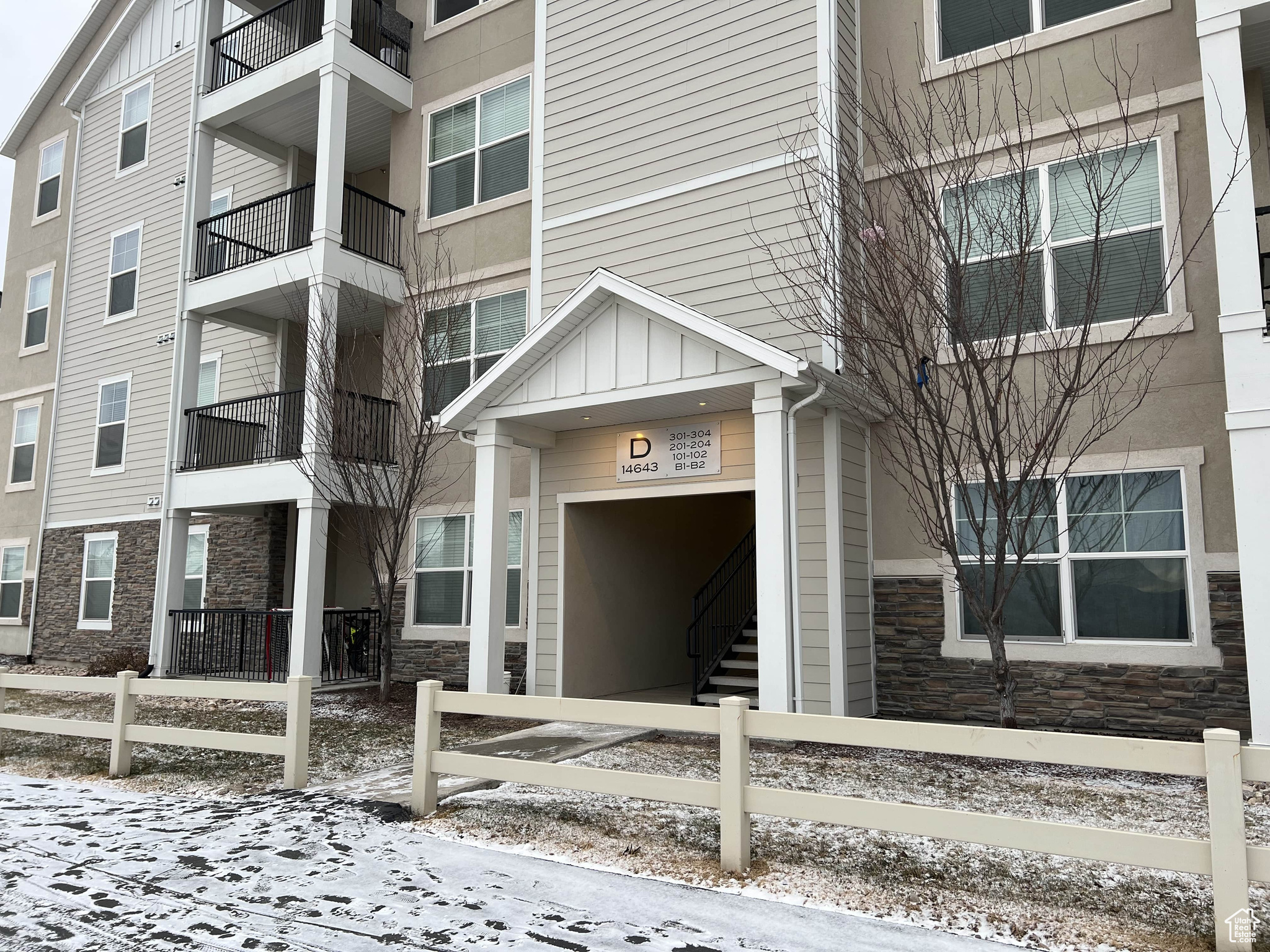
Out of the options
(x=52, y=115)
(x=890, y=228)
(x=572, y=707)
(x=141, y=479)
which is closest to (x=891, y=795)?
(x=572, y=707)

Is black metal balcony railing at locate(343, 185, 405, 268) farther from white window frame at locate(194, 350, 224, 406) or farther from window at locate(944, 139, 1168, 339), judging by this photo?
window at locate(944, 139, 1168, 339)

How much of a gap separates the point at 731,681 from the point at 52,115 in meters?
20.6

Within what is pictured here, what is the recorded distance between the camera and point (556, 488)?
1115 centimetres

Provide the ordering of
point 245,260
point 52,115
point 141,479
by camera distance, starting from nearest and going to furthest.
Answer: point 245,260
point 141,479
point 52,115

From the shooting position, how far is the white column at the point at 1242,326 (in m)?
6.81

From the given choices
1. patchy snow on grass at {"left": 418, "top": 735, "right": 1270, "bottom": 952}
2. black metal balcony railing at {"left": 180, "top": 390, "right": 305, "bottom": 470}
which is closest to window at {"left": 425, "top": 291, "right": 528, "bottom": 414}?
black metal balcony railing at {"left": 180, "top": 390, "right": 305, "bottom": 470}

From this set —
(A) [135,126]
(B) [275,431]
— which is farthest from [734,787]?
(A) [135,126]

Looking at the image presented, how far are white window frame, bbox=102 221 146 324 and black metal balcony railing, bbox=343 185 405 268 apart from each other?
221 inches

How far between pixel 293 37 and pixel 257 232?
135 inches

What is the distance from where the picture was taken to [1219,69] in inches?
294

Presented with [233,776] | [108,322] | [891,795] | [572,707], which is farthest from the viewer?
[108,322]

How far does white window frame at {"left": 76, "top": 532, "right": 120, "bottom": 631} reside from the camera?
17.0 m

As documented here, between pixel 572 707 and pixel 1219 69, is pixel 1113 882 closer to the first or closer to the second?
pixel 572 707

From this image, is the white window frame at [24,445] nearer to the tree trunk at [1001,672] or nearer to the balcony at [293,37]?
the balcony at [293,37]
